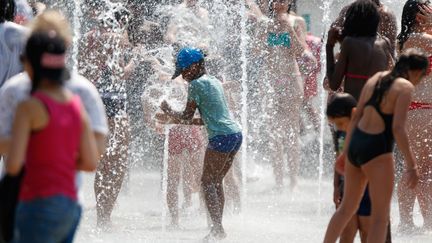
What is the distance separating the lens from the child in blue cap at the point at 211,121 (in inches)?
323

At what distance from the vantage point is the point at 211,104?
8266mm

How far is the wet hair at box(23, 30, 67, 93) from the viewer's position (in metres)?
4.46

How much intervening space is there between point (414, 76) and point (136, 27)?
455 centimetres

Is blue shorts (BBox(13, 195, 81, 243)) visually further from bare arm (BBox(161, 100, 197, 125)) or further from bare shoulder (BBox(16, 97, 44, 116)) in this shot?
bare arm (BBox(161, 100, 197, 125))

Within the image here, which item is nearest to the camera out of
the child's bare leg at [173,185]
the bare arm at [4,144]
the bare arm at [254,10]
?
the bare arm at [4,144]

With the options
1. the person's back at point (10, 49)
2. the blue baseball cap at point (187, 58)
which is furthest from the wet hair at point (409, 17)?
the person's back at point (10, 49)

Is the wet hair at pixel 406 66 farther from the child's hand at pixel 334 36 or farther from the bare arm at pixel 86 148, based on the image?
the bare arm at pixel 86 148

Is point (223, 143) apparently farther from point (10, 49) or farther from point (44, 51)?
point (44, 51)

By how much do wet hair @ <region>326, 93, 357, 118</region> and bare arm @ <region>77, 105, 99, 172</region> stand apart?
6.63 ft

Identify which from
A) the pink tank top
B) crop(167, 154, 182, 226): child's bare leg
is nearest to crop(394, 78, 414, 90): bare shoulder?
the pink tank top

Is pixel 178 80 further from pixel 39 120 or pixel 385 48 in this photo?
pixel 39 120

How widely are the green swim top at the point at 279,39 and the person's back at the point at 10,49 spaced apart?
4598 mm

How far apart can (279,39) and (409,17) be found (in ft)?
9.70

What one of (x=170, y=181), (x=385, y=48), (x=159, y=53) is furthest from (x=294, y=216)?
(x=385, y=48)
